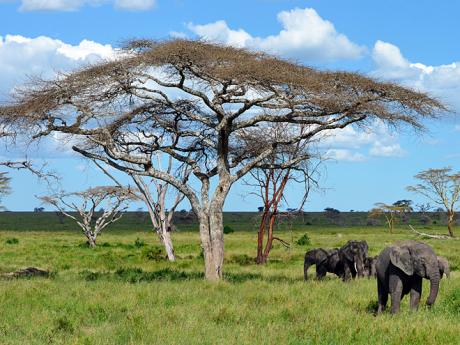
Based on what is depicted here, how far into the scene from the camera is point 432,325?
34.7 feet

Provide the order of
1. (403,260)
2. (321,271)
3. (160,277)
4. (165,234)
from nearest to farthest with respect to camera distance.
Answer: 1. (403,260)
2. (160,277)
3. (321,271)
4. (165,234)

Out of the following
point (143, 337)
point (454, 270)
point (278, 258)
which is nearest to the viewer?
point (143, 337)

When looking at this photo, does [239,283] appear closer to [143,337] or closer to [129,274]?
[129,274]

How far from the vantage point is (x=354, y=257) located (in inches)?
848

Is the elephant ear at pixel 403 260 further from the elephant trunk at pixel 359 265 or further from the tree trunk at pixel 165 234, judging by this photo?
the tree trunk at pixel 165 234

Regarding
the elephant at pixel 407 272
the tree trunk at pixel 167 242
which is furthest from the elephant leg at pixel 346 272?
the tree trunk at pixel 167 242

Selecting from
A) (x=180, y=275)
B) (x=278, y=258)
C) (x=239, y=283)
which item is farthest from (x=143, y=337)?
(x=278, y=258)

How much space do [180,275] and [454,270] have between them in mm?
10918

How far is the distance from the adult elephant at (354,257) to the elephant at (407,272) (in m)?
7.66

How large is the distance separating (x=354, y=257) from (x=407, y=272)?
29.0 feet

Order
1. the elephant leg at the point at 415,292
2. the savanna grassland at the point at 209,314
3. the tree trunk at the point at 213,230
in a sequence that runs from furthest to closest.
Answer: the tree trunk at the point at 213,230
the elephant leg at the point at 415,292
the savanna grassland at the point at 209,314

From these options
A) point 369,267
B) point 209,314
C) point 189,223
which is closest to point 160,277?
point 369,267

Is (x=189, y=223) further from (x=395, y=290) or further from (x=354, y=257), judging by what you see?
(x=395, y=290)

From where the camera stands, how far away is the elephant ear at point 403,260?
12.8 m
